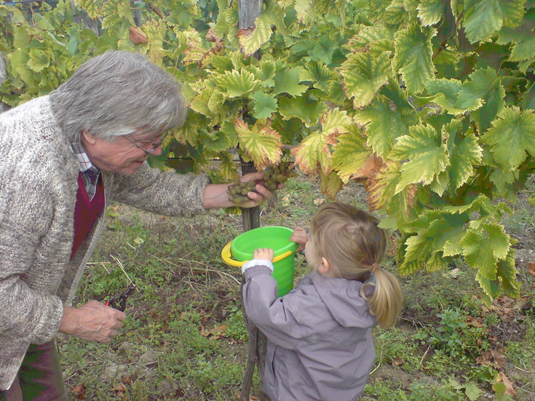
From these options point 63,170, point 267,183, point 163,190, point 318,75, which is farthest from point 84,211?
point 318,75

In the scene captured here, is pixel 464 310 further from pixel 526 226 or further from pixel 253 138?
pixel 253 138

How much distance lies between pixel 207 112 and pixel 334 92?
1.66 feet

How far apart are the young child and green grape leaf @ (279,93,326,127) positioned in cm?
46

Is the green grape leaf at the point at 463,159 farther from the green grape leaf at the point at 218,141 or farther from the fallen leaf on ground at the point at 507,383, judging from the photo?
the fallen leaf on ground at the point at 507,383

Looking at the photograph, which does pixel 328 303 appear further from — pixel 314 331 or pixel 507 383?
pixel 507 383

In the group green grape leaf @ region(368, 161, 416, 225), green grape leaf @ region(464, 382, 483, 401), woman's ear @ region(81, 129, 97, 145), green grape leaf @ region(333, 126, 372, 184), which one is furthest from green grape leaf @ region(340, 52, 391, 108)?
green grape leaf @ region(464, 382, 483, 401)

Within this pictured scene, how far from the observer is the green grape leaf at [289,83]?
5.19 feet

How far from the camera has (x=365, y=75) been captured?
1.35 m

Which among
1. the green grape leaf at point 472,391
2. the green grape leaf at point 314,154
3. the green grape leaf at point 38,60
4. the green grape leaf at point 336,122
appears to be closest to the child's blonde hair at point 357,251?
the green grape leaf at point 314,154

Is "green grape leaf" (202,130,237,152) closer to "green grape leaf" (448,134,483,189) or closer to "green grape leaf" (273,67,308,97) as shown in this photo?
"green grape leaf" (273,67,308,97)

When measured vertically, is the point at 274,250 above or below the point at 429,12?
below

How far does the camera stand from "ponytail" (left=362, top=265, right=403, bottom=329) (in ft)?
5.80

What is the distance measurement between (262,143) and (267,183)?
1.20 feet

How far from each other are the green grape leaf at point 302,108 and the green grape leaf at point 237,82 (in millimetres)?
149
